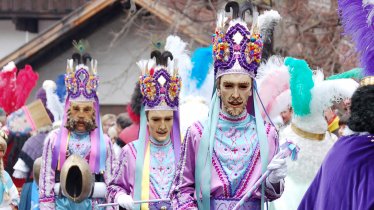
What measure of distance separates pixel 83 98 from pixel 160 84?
1749 millimetres

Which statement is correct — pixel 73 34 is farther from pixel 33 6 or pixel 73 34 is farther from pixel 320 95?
pixel 320 95

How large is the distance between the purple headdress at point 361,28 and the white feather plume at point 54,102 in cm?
663

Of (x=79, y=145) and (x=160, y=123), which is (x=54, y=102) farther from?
(x=160, y=123)

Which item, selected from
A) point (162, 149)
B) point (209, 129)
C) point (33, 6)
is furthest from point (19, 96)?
point (33, 6)

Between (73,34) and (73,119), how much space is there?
9634 millimetres

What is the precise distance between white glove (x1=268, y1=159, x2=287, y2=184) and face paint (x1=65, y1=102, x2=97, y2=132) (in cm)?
414

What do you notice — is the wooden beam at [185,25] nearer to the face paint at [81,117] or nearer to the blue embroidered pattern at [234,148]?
the face paint at [81,117]

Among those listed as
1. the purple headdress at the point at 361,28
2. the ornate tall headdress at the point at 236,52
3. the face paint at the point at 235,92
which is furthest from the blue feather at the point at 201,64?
the purple headdress at the point at 361,28

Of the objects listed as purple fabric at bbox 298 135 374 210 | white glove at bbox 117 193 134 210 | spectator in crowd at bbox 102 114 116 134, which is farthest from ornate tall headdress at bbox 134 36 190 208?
spectator in crowd at bbox 102 114 116 134

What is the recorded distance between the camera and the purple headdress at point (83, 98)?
11.6 meters

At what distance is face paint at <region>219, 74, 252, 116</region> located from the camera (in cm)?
819

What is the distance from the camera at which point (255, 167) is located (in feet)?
26.7

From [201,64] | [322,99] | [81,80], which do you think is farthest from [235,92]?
[81,80]

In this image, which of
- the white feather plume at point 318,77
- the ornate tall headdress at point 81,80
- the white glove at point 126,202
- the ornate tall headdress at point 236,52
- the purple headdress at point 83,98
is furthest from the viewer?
the ornate tall headdress at point 81,80
